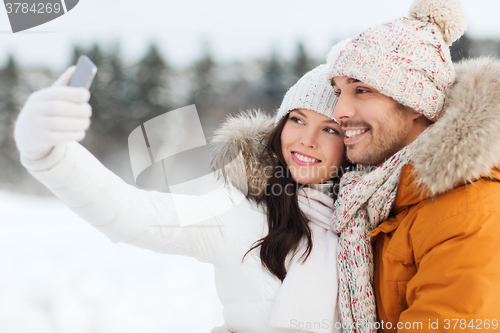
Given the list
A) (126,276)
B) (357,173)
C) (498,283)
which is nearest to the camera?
(498,283)

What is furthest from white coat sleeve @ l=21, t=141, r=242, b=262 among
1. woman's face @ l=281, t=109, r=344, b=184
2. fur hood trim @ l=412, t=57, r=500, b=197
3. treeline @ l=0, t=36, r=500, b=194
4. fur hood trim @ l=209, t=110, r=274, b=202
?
treeline @ l=0, t=36, r=500, b=194

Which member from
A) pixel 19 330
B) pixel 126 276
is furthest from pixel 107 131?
pixel 19 330

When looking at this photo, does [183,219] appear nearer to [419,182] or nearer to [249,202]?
[249,202]

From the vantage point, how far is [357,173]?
1.51 m

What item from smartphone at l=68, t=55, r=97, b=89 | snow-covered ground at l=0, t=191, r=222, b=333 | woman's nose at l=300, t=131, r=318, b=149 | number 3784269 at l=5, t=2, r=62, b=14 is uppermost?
number 3784269 at l=5, t=2, r=62, b=14

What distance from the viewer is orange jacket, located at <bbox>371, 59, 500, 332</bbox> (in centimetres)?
96

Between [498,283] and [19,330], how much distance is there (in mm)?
3680

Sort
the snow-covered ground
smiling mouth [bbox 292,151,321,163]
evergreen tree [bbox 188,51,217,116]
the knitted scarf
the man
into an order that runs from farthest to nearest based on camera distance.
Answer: evergreen tree [bbox 188,51,217,116]
the snow-covered ground
smiling mouth [bbox 292,151,321,163]
the knitted scarf
the man

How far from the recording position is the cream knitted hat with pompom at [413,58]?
134cm

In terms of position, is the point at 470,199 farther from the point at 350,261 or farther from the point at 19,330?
the point at 19,330

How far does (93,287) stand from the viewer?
Answer: 144 inches

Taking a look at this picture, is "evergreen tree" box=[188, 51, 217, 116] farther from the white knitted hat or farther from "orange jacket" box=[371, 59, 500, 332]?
"orange jacket" box=[371, 59, 500, 332]

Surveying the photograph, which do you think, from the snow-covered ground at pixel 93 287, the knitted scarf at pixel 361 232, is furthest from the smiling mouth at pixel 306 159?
the snow-covered ground at pixel 93 287

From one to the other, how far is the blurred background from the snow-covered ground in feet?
0.04
